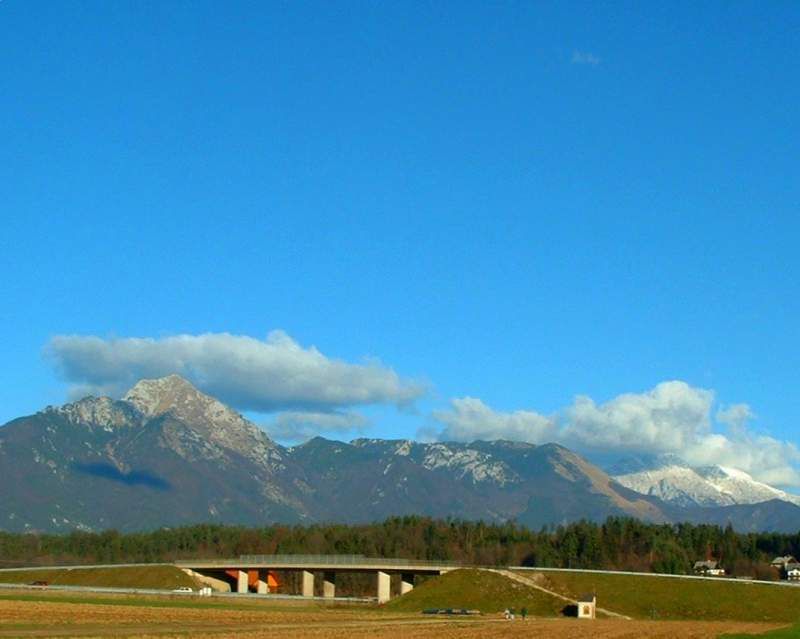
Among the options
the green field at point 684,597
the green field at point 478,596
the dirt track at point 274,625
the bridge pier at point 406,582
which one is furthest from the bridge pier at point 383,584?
the dirt track at point 274,625

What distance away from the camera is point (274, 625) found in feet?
343

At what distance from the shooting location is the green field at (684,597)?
143 m

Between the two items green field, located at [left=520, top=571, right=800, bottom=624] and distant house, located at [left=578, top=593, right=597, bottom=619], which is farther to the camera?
green field, located at [left=520, top=571, right=800, bottom=624]

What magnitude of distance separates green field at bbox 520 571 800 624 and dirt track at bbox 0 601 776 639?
1442 centimetres

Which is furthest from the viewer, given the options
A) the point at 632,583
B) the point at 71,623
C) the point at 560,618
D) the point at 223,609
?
the point at 632,583

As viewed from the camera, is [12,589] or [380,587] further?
[380,587]

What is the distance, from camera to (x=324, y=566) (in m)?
196

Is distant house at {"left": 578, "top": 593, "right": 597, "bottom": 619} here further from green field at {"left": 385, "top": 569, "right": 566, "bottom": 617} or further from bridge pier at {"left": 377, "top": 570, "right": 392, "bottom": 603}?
bridge pier at {"left": 377, "top": 570, "right": 392, "bottom": 603}

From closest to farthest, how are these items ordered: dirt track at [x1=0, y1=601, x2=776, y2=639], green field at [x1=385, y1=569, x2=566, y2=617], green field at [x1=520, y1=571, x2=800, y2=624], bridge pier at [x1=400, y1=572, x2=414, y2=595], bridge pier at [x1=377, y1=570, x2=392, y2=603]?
dirt track at [x1=0, y1=601, x2=776, y2=639] < green field at [x1=520, y1=571, x2=800, y2=624] < green field at [x1=385, y1=569, x2=566, y2=617] < bridge pier at [x1=400, y1=572, x2=414, y2=595] < bridge pier at [x1=377, y1=570, x2=392, y2=603]

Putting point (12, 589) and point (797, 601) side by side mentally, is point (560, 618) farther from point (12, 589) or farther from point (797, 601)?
point (12, 589)

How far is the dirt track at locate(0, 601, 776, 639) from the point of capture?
90.2 m

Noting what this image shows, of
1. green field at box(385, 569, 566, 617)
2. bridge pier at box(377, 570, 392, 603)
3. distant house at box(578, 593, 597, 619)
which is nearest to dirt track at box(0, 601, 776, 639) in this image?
distant house at box(578, 593, 597, 619)

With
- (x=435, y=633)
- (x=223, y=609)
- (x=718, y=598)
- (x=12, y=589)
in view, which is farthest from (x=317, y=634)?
(x=12, y=589)

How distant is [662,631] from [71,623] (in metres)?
48.9
